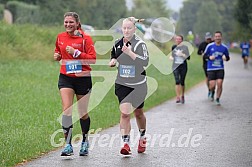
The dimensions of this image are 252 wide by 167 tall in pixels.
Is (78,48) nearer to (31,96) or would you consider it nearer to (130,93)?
(130,93)

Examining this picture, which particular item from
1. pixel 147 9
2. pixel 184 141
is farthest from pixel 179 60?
pixel 147 9

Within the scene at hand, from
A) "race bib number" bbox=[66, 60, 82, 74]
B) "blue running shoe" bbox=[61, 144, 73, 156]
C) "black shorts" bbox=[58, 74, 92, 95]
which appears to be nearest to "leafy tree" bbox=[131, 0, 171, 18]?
"black shorts" bbox=[58, 74, 92, 95]

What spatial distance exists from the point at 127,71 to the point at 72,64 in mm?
863

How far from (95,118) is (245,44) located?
94.8 feet

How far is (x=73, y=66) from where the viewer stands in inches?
358

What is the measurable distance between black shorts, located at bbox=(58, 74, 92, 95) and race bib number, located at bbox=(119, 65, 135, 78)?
0.50 m

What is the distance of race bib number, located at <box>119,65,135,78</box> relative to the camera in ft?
30.8

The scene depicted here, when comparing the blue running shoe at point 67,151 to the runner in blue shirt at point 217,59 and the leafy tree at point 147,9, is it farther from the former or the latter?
the leafy tree at point 147,9

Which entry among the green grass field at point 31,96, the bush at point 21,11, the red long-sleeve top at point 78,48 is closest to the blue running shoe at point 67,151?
the green grass field at point 31,96

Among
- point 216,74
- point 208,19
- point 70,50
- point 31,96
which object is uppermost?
point 208,19

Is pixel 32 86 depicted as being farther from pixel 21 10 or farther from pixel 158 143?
Result: pixel 21 10

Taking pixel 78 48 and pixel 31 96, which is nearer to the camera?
pixel 78 48

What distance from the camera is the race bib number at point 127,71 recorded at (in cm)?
939

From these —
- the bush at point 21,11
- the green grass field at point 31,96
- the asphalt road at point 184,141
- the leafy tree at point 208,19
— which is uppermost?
the leafy tree at point 208,19
